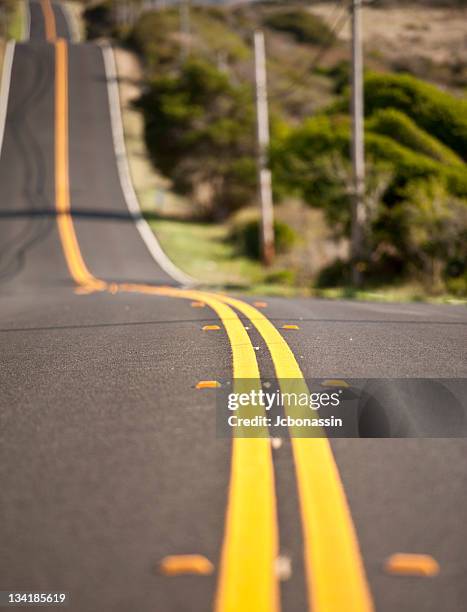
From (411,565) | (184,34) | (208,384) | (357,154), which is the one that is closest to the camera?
(411,565)

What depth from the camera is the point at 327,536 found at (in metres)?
2.24

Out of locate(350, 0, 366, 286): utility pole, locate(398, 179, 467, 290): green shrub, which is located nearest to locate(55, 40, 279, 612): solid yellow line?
locate(398, 179, 467, 290): green shrub

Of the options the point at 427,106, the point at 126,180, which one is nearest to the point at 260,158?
the point at 427,106

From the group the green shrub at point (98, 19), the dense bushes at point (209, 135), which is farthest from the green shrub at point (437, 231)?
the green shrub at point (98, 19)

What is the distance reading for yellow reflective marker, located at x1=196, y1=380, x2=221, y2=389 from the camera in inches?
153

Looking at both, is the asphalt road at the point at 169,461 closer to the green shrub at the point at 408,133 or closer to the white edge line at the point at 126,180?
the white edge line at the point at 126,180

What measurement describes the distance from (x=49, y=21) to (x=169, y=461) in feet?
247

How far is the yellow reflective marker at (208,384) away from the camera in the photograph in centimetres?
388

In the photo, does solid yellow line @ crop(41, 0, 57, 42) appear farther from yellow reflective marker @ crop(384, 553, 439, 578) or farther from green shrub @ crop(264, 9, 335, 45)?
yellow reflective marker @ crop(384, 553, 439, 578)

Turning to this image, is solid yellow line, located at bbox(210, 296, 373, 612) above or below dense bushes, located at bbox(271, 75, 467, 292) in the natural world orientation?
below

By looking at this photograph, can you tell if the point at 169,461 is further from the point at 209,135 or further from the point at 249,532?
the point at 209,135

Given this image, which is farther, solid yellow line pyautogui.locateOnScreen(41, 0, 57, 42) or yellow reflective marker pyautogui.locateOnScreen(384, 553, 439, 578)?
solid yellow line pyautogui.locateOnScreen(41, 0, 57, 42)

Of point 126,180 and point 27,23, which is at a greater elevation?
point 27,23

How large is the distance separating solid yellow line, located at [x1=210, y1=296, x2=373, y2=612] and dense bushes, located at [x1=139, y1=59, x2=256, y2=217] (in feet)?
79.2
